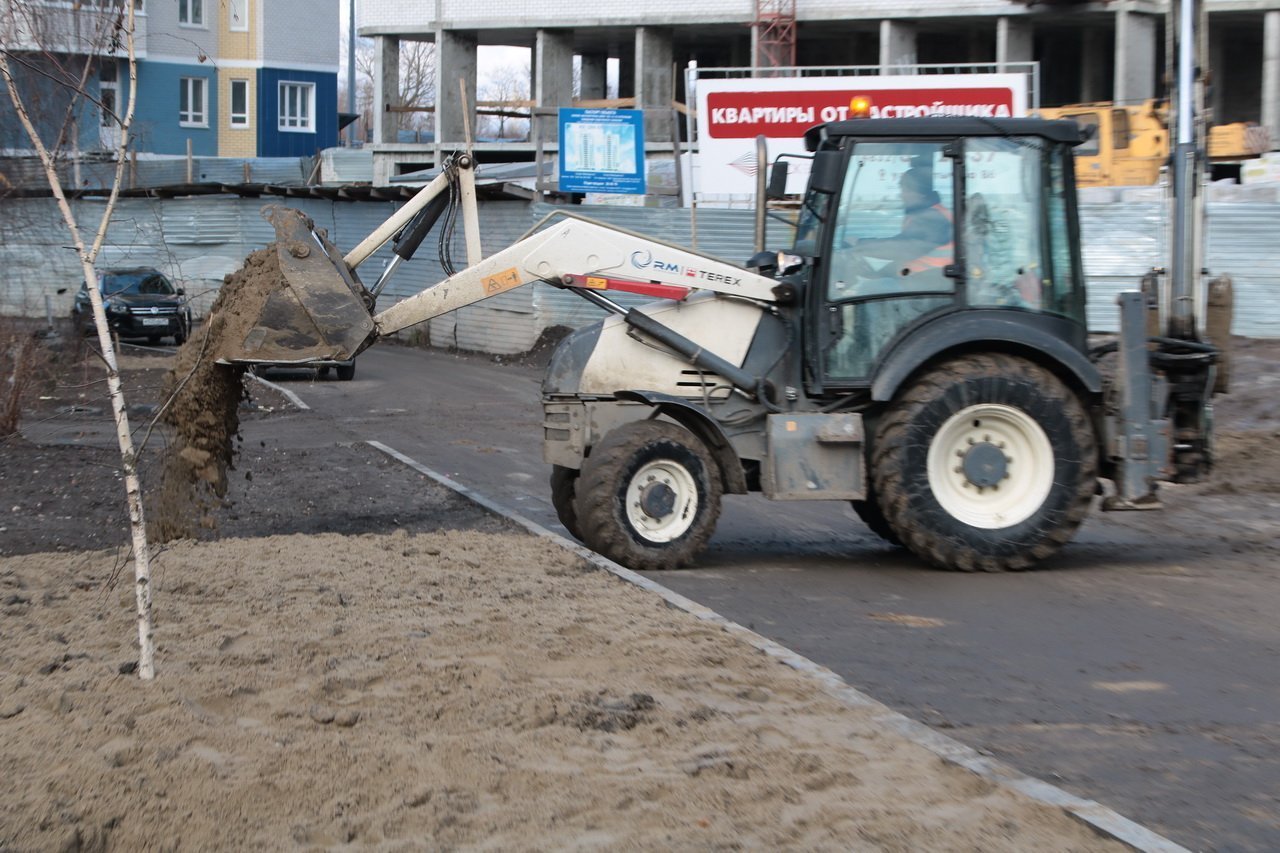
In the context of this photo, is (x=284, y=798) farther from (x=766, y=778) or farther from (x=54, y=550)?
(x=54, y=550)

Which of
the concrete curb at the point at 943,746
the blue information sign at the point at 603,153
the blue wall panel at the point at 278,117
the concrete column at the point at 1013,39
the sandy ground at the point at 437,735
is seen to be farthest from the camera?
the blue wall panel at the point at 278,117

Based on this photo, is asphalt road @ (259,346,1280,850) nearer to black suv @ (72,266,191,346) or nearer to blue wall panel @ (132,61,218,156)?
black suv @ (72,266,191,346)

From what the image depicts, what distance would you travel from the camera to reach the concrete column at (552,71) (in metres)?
46.5

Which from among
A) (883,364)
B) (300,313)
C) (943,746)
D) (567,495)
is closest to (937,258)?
(883,364)

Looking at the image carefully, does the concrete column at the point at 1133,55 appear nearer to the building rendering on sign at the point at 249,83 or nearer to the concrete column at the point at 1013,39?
the concrete column at the point at 1013,39

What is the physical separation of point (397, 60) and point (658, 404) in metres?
44.0

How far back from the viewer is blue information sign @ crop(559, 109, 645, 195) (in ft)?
90.4

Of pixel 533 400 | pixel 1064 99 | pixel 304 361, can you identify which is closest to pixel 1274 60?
pixel 1064 99

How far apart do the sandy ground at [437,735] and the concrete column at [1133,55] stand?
115ft

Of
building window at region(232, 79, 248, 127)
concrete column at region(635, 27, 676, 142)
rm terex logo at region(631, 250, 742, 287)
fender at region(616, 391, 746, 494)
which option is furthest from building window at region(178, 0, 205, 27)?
fender at region(616, 391, 746, 494)

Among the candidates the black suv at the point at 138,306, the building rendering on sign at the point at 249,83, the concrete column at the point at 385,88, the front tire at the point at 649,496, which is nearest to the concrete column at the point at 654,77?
the concrete column at the point at 385,88

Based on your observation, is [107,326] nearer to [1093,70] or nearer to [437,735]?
[437,735]

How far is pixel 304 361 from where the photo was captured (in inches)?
356

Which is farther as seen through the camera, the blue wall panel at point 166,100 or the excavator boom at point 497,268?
the blue wall panel at point 166,100
